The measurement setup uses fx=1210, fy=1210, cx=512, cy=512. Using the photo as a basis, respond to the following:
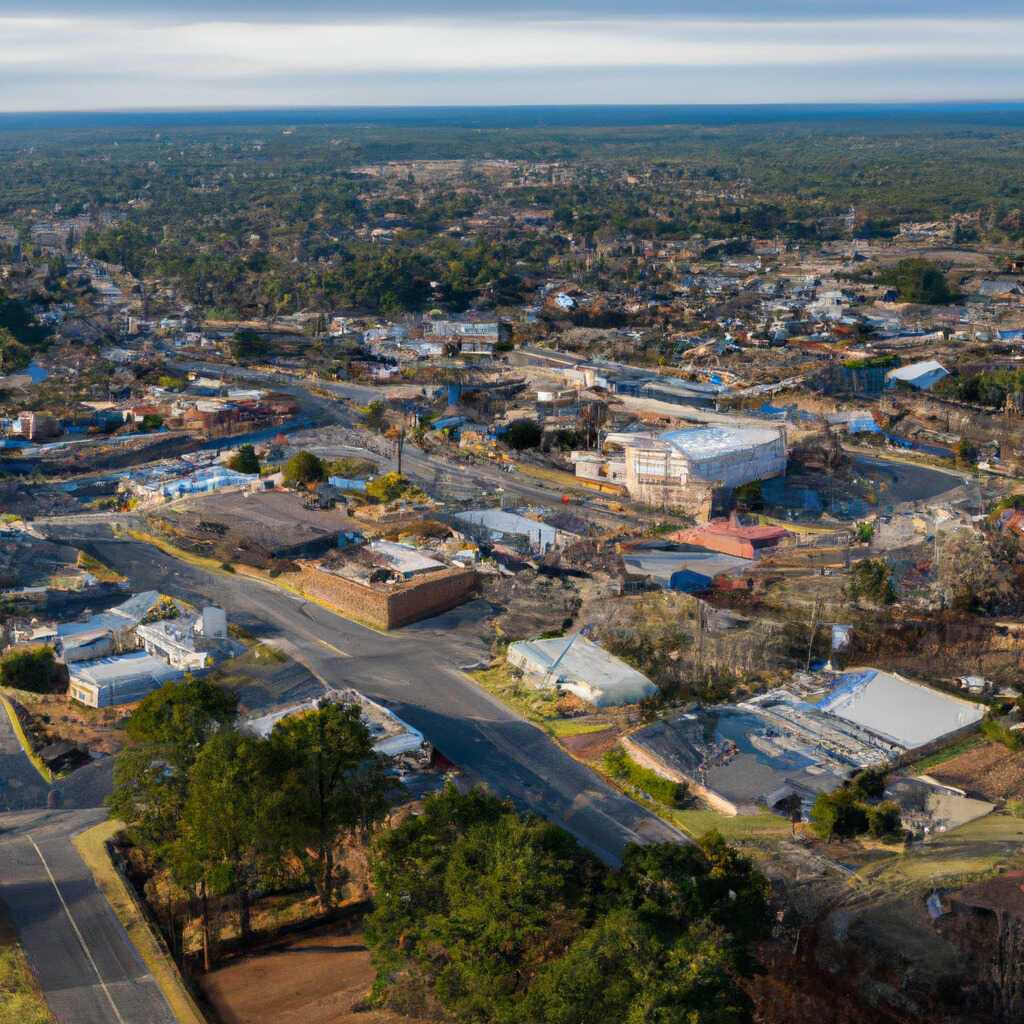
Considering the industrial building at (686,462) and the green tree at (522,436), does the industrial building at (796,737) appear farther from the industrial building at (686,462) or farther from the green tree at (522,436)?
the green tree at (522,436)

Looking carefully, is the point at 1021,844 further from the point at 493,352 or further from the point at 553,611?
the point at 493,352

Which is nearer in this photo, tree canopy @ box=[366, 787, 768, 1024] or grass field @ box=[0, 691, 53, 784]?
tree canopy @ box=[366, 787, 768, 1024]

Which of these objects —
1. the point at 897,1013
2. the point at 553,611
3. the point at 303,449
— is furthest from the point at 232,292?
the point at 897,1013

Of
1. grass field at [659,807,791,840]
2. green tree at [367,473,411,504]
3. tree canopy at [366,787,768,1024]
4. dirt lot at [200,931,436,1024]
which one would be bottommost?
dirt lot at [200,931,436,1024]

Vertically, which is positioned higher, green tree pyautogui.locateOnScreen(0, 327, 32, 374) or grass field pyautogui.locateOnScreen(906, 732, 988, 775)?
green tree pyautogui.locateOnScreen(0, 327, 32, 374)

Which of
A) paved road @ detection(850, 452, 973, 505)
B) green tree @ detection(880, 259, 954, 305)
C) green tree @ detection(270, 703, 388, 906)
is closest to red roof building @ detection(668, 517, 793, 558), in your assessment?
paved road @ detection(850, 452, 973, 505)

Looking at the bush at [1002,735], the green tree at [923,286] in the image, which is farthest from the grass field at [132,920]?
the green tree at [923,286]

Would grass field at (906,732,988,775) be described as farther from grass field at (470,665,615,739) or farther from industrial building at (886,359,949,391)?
industrial building at (886,359,949,391)
